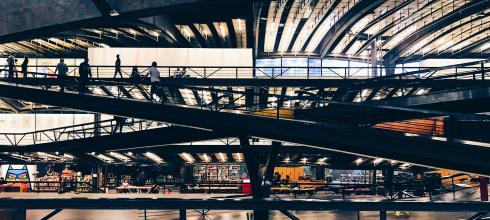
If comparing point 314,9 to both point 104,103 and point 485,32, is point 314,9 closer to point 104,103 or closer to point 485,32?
point 485,32

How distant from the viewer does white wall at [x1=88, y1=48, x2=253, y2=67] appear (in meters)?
28.1

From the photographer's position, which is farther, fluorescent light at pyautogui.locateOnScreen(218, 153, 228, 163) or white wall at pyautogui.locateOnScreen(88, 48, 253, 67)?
fluorescent light at pyautogui.locateOnScreen(218, 153, 228, 163)

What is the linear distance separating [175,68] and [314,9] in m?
17.5

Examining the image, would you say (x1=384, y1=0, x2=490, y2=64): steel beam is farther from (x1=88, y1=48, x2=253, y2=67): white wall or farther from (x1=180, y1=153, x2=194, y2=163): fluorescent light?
(x1=180, y1=153, x2=194, y2=163): fluorescent light

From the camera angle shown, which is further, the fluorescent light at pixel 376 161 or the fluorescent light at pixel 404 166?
the fluorescent light at pixel 404 166

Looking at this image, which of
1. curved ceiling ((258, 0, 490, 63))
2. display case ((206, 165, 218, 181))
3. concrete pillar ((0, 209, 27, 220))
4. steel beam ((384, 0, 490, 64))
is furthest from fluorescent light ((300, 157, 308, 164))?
steel beam ((384, 0, 490, 64))

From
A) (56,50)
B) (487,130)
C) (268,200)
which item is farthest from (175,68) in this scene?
(56,50)

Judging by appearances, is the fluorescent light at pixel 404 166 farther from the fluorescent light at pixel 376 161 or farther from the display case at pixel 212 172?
the display case at pixel 212 172

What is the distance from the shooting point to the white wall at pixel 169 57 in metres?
28.1

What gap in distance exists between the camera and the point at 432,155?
10.2 metres

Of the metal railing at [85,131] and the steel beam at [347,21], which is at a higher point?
the steel beam at [347,21]

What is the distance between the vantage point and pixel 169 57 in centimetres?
2812

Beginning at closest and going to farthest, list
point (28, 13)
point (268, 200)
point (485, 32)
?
1. point (268, 200)
2. point (28, 13)
3. point (485, 32)

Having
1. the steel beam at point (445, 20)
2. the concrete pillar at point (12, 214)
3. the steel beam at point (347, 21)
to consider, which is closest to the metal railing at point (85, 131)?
the concrete pillar at point (12, 214)
